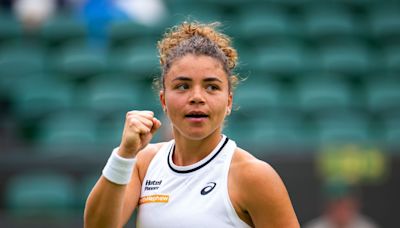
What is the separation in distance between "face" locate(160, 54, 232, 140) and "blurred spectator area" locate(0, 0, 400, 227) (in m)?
4.49

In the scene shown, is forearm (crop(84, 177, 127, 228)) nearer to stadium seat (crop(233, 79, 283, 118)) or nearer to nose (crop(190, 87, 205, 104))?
nose (crop(190, 87, 205, 104))

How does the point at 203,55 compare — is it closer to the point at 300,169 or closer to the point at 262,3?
the point at 300,169

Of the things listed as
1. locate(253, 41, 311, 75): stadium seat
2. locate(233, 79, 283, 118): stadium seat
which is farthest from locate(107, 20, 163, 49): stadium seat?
locate(233, 79, 283, 118): stadium seat

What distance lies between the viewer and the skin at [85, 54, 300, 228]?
289cm

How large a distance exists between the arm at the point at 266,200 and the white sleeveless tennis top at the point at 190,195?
0.07 meters

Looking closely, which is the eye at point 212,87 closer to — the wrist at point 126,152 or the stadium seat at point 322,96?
the wrist at point 126,152

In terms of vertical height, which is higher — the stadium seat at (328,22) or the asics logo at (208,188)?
the stadium seat at (328,22)

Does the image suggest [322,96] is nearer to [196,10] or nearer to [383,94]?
[383,94]

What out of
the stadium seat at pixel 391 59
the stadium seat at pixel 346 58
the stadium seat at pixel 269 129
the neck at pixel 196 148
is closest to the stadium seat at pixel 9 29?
the stadium seat at pixel 269 129

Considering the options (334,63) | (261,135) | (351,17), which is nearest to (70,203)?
(261,135)

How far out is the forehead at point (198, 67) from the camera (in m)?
3.02

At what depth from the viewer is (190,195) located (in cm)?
302

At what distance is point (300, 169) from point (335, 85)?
2273 millimetres

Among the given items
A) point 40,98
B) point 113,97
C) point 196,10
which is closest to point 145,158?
point 113,97
